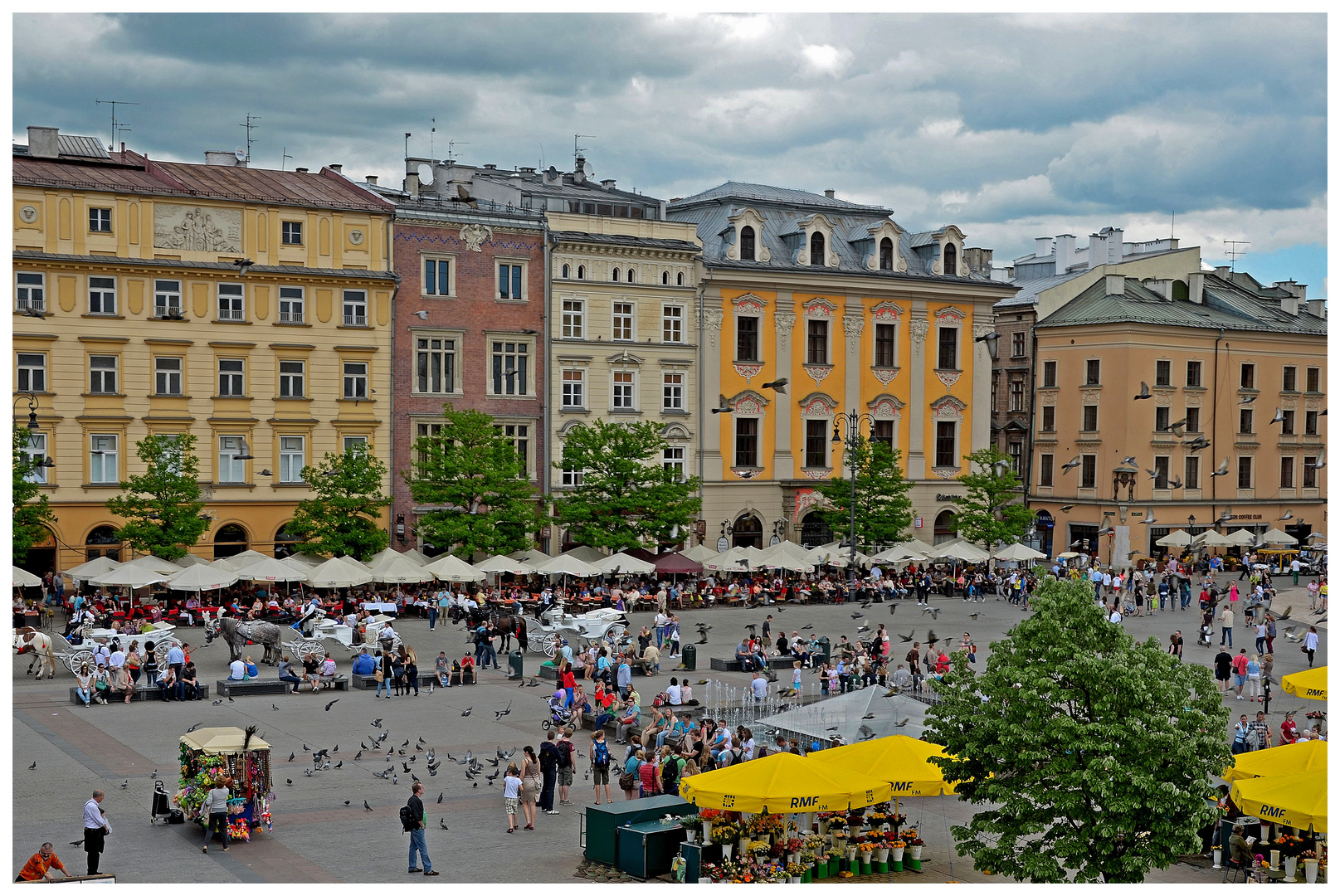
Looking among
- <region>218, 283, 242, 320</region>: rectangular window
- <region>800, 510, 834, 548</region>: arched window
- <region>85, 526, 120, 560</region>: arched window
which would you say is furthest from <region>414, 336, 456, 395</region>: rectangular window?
<region>800, 510, 834, 548</region>: arched window

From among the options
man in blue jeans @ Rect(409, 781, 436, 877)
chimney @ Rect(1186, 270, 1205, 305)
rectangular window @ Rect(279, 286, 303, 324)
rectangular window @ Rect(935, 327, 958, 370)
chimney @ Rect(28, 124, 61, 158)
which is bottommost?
man in blue jeans @ Rect(409, 781, 436, 877)

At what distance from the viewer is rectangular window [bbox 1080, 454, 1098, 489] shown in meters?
74.2

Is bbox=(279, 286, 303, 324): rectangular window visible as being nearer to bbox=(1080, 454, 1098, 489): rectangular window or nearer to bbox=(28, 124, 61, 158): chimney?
bbox=(28, 124, 61, 158): chimney

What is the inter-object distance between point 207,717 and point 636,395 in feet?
109

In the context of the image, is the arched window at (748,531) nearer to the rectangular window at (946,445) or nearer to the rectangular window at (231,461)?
the rectangular window at (946,445)

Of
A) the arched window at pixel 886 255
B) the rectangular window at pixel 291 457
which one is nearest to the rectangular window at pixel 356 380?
the rectangular window at pixel 291 457

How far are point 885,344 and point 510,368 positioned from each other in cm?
1776

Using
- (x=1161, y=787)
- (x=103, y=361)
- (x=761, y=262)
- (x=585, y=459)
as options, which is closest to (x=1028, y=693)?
(x=1161, y=787)

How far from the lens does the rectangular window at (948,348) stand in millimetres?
71062

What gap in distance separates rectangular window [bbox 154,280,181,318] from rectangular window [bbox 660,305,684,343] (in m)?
19.2

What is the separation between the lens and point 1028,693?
64.5 ft

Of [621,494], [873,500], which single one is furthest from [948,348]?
[621,494]

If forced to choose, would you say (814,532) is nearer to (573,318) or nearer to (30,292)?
(573,318)

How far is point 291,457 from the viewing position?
2245 inches
